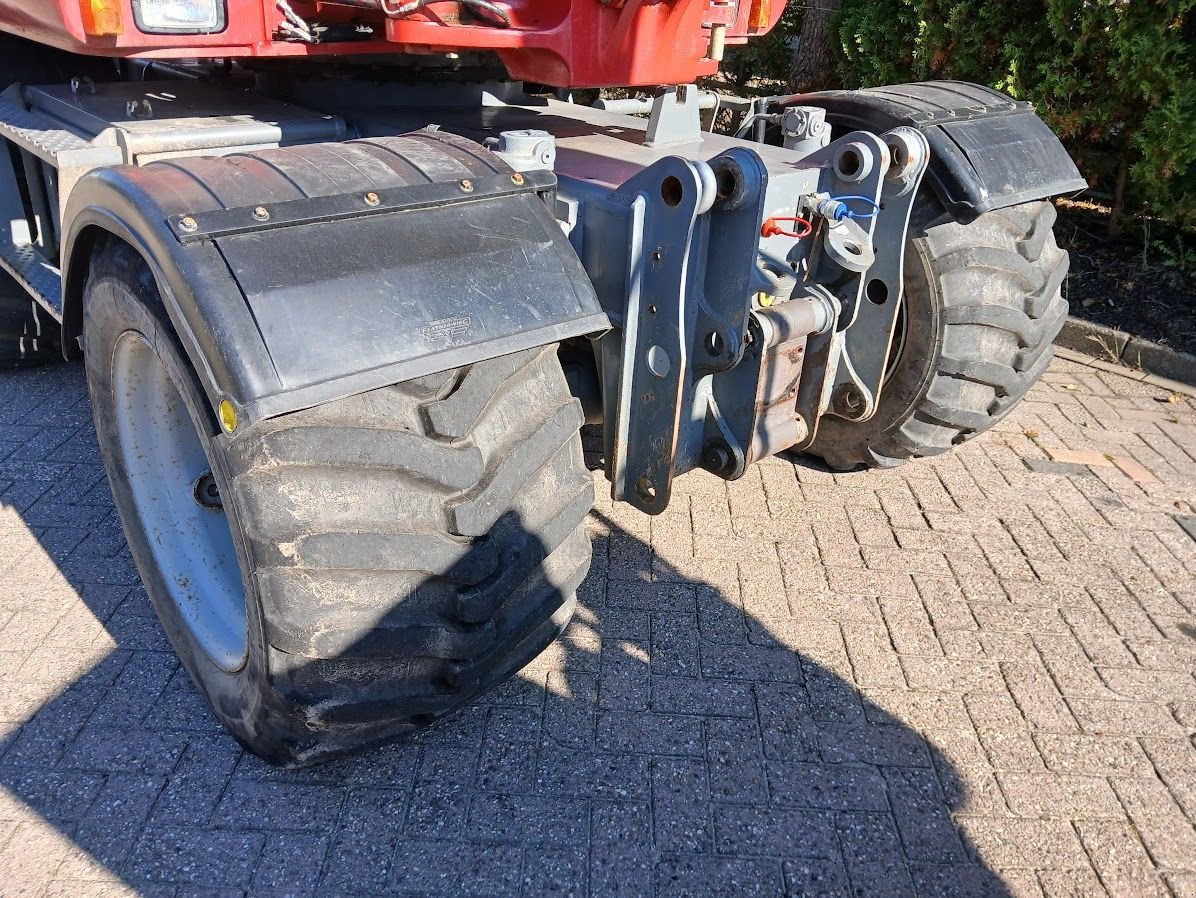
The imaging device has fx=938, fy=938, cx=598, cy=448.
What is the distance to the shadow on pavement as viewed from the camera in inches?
83.4

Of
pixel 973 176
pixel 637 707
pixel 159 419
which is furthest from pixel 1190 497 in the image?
pixel 159 419

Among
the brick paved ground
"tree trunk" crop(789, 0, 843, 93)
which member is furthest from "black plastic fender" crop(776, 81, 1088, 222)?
"tree trunk" crop(789, 0, 843, 93)

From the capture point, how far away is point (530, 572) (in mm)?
2084

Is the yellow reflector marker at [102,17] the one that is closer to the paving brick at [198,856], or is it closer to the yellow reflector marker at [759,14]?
the paving brick at [198,856]

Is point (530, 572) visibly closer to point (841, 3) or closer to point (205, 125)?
point (205, 125)

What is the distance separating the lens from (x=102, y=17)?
7.06ft

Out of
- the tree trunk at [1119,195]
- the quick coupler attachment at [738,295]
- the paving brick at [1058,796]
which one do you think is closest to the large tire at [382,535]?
the quick coupler attachment at [738,295]

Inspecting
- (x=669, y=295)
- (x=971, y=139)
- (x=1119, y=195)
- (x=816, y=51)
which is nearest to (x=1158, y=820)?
(x=669, y=295)

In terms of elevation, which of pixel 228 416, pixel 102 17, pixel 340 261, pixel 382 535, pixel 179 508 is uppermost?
pixel 102 17

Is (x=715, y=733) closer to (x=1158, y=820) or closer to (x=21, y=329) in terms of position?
(x=1158, y=820)

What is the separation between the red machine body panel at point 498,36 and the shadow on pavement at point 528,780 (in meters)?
1.58

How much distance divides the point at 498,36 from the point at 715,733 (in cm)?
188

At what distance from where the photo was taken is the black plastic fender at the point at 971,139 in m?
2.79

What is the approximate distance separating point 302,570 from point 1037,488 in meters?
3.06
